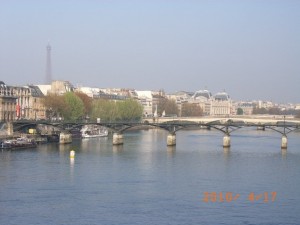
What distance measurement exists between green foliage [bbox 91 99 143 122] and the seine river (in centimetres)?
3894

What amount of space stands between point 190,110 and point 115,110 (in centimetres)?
5439

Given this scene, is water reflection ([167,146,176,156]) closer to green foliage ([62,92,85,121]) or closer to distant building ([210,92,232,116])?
green foliage ([62,92,85,121])

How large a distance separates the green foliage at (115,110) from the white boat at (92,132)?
789 cm

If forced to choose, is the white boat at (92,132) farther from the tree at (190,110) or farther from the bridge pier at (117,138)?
the tree at (190,110)

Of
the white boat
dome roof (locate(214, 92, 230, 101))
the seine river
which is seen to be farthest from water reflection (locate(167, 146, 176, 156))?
dome roof (locate(214, 92, 230, 101))

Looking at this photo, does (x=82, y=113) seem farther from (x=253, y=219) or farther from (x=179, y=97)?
(x=179, y=97)

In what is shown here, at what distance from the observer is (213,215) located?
1119 inches

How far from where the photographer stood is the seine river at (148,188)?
28266 millimetres

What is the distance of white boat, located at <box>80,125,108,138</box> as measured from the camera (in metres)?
75.8

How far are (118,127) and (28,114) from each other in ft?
77.1

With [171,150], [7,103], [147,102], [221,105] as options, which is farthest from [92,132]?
[221,105]

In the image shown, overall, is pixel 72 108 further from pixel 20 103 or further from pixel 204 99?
pixel 204 99

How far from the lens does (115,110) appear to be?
97.8 meters

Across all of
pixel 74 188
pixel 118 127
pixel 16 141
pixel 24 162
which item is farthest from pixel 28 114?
pixel 74 188
